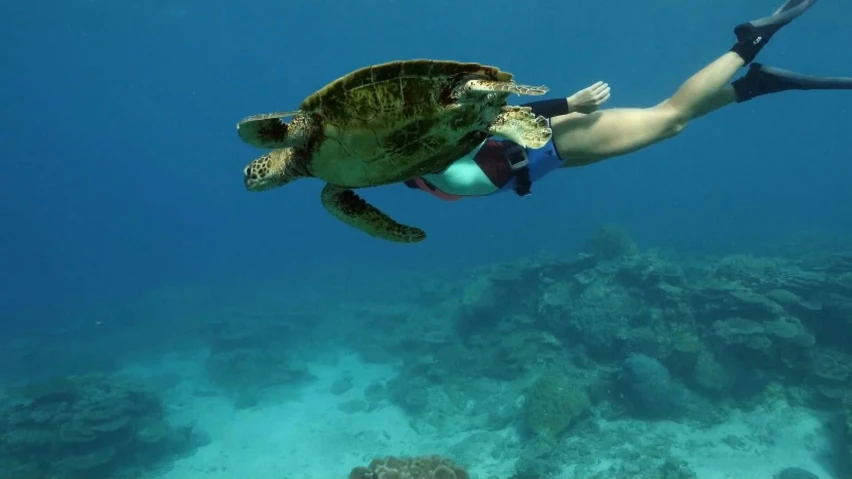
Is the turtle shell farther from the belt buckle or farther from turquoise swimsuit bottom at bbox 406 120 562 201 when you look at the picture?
the belt buckle

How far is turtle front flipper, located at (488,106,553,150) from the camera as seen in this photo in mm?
2814

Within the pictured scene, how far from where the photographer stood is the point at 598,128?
193 inches

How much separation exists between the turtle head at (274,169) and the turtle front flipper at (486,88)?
3.75 feet

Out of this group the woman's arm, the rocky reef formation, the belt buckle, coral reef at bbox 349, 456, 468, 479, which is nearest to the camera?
the woman's arm

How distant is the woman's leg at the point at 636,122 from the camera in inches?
192

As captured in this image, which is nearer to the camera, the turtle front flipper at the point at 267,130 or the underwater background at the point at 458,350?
the turtle front flipper at the point at 267,130

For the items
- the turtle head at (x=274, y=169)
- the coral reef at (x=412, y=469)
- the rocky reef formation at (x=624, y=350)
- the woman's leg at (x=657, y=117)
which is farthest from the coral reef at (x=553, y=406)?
the turtle head at (x=274, y=169)

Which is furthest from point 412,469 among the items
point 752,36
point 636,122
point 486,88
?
point 752,36

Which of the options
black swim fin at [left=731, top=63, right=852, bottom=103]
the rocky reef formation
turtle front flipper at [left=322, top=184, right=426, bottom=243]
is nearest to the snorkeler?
black swim fin at [left=731, top=63, right=852, bottom=103]

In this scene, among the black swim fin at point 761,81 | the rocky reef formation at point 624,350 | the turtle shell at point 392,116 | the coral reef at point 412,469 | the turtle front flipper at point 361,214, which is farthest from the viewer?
the rocky reef formation at point 624,350

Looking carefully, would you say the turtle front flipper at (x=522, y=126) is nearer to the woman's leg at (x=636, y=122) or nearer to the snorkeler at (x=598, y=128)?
the snorkeler at (x=598, y=128)

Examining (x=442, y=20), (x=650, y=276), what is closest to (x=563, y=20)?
(x=442, y=20)

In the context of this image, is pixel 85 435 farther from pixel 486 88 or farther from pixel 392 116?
pixel 486 88

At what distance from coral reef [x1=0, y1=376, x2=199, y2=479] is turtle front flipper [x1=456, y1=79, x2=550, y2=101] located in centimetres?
1153
